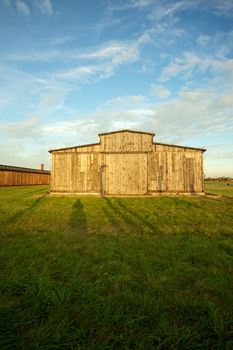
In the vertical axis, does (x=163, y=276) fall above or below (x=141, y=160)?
below

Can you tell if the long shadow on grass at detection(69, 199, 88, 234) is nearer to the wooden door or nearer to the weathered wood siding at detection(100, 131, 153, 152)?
the wooden door

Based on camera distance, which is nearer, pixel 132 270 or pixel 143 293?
pixel 143 293

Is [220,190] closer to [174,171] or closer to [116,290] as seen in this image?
[174,171]

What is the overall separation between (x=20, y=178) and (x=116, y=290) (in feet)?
104

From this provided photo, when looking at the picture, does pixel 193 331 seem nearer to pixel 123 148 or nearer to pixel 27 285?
pixel 27 285

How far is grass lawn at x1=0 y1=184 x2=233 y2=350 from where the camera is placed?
2223 millimetres

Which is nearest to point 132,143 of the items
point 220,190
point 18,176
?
point 220,190

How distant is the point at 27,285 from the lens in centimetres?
316

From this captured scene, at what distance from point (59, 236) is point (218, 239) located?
4.46 metres

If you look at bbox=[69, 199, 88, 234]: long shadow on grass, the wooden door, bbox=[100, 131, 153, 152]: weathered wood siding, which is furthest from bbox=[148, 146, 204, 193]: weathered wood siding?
bbox=[69, 199, 88, 234]: long shadow on grass

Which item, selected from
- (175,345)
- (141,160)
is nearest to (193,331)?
(175,345)

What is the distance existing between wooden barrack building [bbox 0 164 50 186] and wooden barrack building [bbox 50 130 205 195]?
1335cm

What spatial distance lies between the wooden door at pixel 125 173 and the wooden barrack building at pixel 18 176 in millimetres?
16758

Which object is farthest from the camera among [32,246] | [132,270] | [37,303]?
[32,246]
